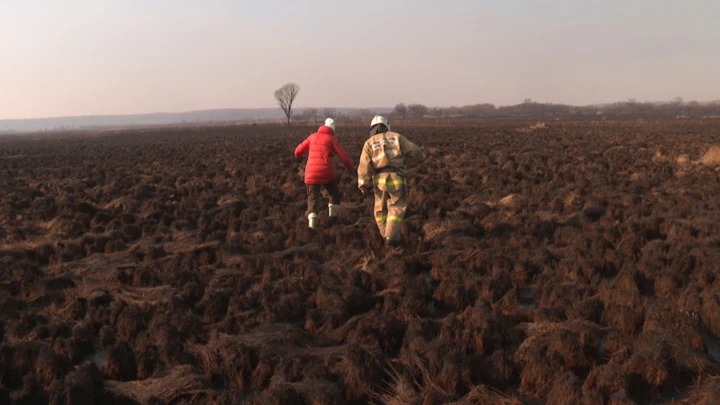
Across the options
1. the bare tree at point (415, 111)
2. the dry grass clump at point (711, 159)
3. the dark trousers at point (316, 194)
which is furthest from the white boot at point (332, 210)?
the bare tree at point (415, 111)

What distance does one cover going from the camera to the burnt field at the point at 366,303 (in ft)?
9.93

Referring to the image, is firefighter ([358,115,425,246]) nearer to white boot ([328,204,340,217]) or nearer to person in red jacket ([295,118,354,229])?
person in red jacket ([295,118,354,229])

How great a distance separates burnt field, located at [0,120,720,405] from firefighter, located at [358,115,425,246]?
0.36 metres

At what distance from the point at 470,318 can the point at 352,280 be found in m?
1.34

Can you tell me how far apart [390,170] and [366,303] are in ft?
6.98

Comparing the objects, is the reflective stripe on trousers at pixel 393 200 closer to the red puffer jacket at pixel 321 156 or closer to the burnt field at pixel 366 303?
the burnt field at pixel 366 303

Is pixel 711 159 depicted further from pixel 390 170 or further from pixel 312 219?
pixel 312 219

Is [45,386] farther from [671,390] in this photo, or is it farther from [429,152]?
[429,152]

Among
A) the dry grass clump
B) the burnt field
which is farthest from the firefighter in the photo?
the dry grass clump

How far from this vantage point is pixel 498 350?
10.8 feet

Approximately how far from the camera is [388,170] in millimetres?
6016

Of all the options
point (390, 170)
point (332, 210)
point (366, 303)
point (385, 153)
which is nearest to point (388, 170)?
point (390, 170)

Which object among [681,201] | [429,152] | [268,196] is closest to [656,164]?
[681,201]

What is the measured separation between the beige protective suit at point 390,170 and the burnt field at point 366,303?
1.24 feet
